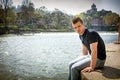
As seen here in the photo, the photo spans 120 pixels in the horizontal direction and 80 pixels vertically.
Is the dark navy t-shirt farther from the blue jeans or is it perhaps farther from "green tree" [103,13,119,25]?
"green tree" [103,13,119,25]

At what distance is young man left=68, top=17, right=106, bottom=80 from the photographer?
2607mm

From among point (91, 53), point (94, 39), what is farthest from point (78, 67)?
point (94, 39)

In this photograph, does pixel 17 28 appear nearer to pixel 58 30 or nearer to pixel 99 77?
pixel 58 30

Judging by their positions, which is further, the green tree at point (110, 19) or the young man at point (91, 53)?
the green tree at point (110, 19)

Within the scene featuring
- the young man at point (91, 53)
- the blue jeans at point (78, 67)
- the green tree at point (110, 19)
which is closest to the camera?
the young man at point (91, 53)

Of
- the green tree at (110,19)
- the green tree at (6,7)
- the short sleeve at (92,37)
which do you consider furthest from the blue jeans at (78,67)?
the green tree at (6,7)

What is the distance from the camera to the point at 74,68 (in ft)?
8.89

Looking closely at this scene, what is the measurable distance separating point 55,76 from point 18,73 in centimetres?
112

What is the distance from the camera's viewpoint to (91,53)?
8.58ft

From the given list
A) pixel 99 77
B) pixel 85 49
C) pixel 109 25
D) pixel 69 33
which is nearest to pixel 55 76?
pixel 85 49

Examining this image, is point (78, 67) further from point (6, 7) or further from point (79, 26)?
point (6, 7)

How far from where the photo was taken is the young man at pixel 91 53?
2607 mm

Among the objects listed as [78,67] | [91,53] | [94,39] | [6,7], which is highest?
[6,7]

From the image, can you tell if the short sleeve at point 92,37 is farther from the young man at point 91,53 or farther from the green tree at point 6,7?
the green tree at point 6,7
